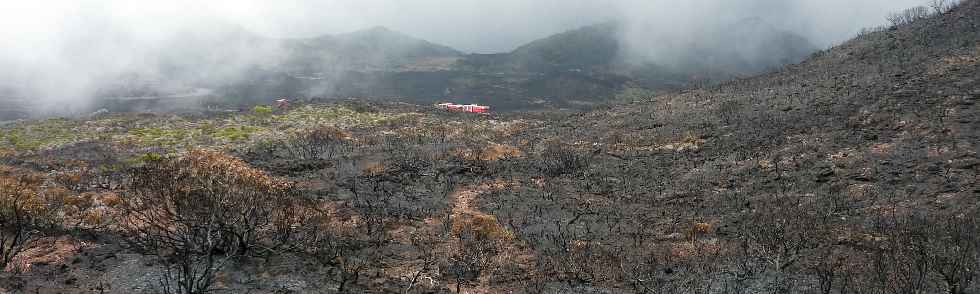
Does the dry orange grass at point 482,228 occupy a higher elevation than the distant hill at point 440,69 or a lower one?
lower

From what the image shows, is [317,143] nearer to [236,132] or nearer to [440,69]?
[236,132]

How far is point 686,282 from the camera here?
1178 cm

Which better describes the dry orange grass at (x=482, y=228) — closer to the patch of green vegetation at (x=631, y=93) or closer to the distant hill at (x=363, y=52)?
the patch of green vegetation at (x=631, y=93)

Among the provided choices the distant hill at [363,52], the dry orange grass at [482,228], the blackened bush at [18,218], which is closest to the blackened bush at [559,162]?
the dry orange grass at [482,228]

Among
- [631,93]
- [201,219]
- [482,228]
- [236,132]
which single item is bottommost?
[482,228]

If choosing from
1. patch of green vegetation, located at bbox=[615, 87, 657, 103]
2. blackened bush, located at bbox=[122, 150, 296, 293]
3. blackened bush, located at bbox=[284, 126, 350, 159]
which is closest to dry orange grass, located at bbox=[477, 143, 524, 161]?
blackened bush, located at bbox=[284, 126, 350, 159]

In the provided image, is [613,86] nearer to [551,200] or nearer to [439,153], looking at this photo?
[439,153]

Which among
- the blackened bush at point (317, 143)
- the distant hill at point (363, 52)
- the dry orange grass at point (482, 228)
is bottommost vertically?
the dry orange grass at point (482, 228)

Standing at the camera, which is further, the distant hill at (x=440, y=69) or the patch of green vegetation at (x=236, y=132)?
the distant hill at (x=440, y=69)

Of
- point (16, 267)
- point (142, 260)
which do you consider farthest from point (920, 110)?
point (16, 267)

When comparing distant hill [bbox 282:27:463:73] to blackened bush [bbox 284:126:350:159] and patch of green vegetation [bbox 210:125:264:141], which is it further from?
blackened bush [bbox 284:126:350:159]

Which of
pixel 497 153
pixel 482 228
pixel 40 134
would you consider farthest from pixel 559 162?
pixel 40 134

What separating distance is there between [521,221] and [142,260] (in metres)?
10.7

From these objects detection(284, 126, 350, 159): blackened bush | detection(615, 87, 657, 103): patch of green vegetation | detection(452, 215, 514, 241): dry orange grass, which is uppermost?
detection(615, 87, 657, 103): patch of green vegetation
